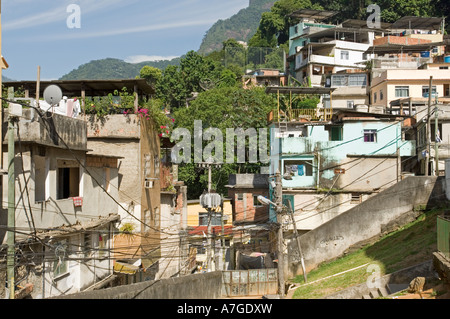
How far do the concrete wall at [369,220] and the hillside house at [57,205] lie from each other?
11.6 meters

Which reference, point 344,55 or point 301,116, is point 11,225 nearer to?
point 301,116

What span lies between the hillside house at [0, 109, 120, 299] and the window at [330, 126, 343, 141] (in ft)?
57.6

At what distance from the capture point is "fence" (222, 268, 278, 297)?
2683 cm

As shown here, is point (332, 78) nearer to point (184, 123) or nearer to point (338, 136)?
point (184, 123)

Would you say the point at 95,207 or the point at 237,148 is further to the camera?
the point at 237,148

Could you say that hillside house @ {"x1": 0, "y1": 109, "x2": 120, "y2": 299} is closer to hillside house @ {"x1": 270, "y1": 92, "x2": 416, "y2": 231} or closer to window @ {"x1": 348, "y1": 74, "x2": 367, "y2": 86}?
hillside house @ {"x1": 270, "y1": 92, "x2": 416, "y2": 231}

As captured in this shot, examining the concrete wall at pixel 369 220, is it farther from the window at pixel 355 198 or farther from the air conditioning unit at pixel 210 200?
the air conditioning unit at pixel 210 200

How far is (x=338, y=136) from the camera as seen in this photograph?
34.8 meters

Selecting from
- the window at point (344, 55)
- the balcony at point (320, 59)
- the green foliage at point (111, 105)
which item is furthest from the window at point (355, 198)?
the window at point (344, 55)

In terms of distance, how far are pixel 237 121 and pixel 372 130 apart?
1992cm

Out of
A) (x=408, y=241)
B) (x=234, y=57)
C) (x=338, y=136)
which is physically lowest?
(x=408, y=241)

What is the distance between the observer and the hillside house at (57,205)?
50.2 feet

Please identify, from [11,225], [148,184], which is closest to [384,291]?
[148,184]
